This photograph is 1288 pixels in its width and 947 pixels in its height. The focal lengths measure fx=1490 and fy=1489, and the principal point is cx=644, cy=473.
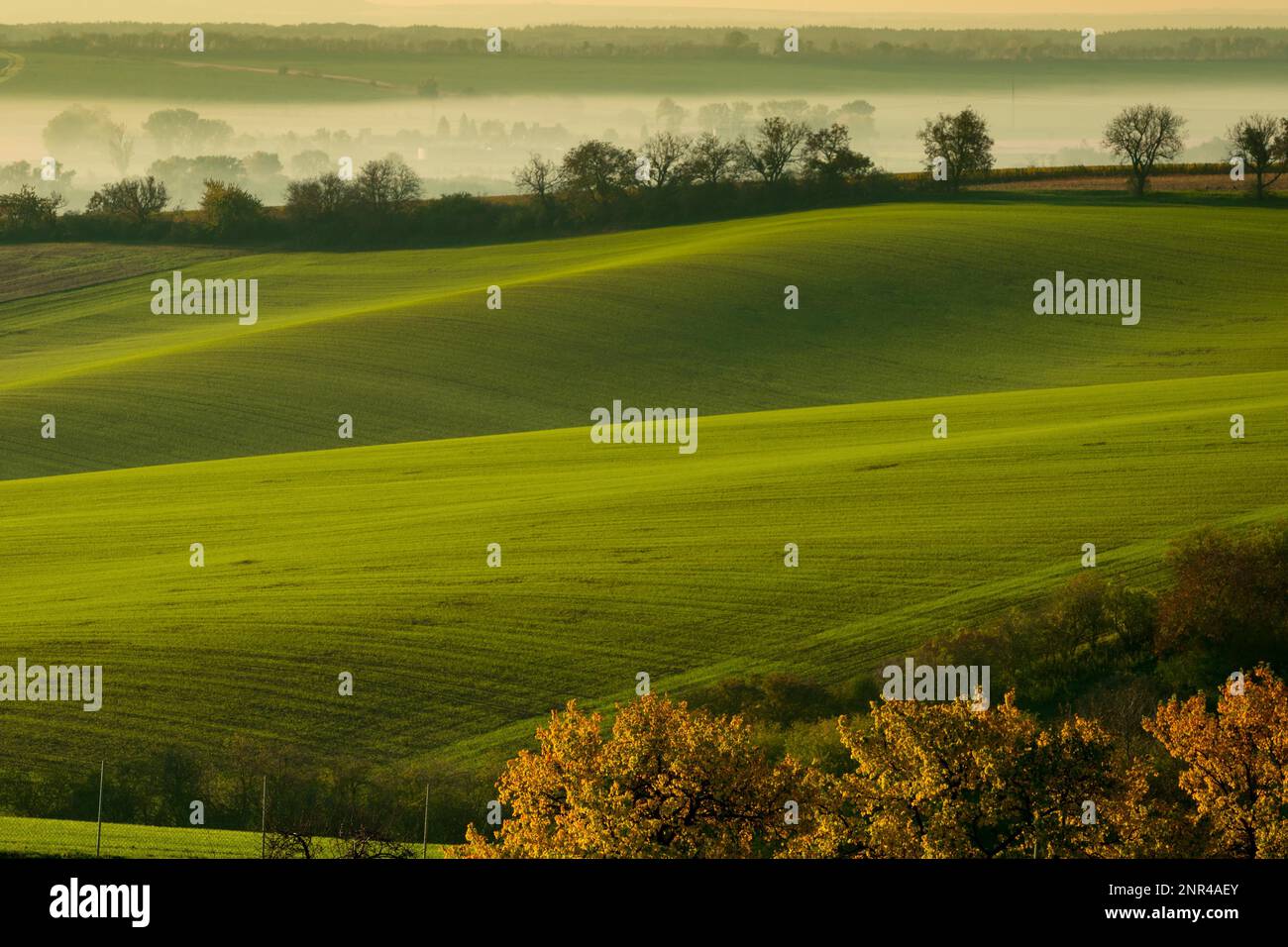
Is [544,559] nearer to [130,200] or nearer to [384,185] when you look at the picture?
[384,185]

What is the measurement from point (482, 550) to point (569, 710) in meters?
16.8

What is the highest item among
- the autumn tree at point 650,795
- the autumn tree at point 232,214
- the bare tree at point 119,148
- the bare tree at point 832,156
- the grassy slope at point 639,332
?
the bare tree at point 119,148

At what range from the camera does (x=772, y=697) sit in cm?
3028

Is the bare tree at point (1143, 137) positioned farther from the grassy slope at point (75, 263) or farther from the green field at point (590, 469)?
the grassy slope at point (75, 263)

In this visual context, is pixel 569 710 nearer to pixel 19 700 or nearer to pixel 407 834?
pixel 407 834

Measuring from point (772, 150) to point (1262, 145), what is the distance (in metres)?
33.6

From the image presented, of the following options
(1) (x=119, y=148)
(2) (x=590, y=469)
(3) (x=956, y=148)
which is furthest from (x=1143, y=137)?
(1) (x=119, y=148)

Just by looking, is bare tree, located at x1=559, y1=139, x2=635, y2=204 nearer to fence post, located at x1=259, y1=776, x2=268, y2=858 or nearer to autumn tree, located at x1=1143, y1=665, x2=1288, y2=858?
fence post, located at x1=259, y1=776, x2=268, y2=858

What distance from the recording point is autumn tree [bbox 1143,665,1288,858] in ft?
73.8

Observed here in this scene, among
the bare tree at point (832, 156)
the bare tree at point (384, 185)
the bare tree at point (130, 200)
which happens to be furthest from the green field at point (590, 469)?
the bare tree at point (130, 200)

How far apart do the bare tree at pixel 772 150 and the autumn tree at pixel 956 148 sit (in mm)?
9102

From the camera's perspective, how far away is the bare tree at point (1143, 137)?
345 ft

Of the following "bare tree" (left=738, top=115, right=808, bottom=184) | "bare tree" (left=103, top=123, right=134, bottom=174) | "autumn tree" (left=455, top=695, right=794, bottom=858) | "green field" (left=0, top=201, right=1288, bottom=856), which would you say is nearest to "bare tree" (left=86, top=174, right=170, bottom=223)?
"green field" (left=0, top=201, right=1288, bottom=856)
